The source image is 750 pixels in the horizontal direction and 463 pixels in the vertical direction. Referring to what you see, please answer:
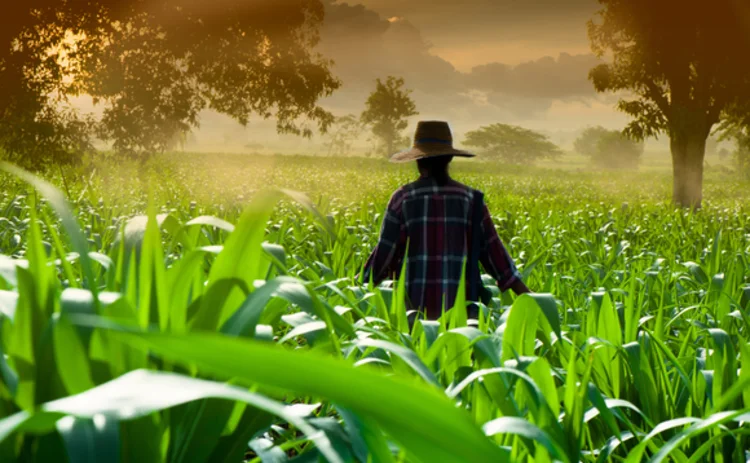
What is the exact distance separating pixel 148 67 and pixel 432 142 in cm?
1456

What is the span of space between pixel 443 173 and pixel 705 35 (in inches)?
659

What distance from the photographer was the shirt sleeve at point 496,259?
3895mm

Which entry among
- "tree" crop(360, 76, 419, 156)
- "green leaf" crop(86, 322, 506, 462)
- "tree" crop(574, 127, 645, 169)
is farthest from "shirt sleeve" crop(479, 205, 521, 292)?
"tree" crop(574, 127, 645, 169)

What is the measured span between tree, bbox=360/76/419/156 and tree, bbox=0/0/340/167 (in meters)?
66.8

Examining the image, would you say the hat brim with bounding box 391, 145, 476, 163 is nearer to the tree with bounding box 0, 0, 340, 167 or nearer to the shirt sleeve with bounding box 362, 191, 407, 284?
the shirt sleeve with bounding box 362, 191, 407, 284

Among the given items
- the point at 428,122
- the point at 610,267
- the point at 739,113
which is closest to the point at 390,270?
the point at 428,122

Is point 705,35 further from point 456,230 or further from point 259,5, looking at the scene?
point 456,230

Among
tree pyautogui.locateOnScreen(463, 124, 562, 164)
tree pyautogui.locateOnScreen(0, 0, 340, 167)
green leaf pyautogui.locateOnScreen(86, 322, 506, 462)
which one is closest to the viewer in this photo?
green leaf pyautogui.locateOnScreen(86, 322, 506, 462)

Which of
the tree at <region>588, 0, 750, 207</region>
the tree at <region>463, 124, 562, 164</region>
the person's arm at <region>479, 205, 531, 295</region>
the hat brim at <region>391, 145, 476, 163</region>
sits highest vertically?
the tree at <region>463, 124, 562, 164</region>

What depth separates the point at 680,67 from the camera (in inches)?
706

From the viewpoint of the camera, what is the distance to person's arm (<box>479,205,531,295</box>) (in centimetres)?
389

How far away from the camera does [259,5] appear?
17.8 metres

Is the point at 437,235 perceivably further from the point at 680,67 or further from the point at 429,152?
the point at 680,67

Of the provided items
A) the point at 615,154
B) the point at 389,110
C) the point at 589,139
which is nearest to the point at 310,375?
the point at 389,110
